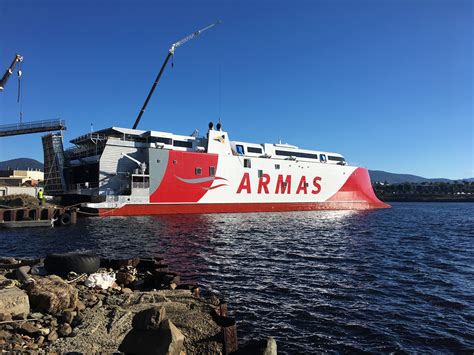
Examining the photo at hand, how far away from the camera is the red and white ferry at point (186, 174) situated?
3189cm

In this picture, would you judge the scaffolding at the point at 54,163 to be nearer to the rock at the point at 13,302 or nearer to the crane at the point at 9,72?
the crane at the point at 9,72

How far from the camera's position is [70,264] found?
8914 mm

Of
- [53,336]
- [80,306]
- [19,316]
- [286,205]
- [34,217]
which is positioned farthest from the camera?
[286,205]

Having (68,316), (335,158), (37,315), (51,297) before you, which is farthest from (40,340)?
(335,158)

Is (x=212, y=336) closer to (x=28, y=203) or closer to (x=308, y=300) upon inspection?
(x=308, y=300)

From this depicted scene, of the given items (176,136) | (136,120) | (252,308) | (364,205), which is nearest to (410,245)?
(252,308)

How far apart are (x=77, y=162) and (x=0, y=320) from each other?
33.3m

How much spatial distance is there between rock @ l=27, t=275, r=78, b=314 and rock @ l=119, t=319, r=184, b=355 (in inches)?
85.2

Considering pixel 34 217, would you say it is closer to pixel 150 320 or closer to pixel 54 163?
pixel 54 163

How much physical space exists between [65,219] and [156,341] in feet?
81.1

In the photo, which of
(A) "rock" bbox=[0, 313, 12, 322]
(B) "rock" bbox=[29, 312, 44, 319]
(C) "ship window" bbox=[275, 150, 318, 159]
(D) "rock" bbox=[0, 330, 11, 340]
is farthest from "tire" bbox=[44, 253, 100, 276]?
(C) "ship window" bbox=[275, 150, 318, 159]

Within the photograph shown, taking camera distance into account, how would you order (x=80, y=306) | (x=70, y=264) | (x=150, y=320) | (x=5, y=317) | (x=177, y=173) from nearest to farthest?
(x=150, y=320), (x=5, y=317), (x=80, y=306), (x=70, y=264), (x=177, y=173)

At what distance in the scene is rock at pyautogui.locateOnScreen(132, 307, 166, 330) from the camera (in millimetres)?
4609

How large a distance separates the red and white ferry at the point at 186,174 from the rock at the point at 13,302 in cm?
2566
